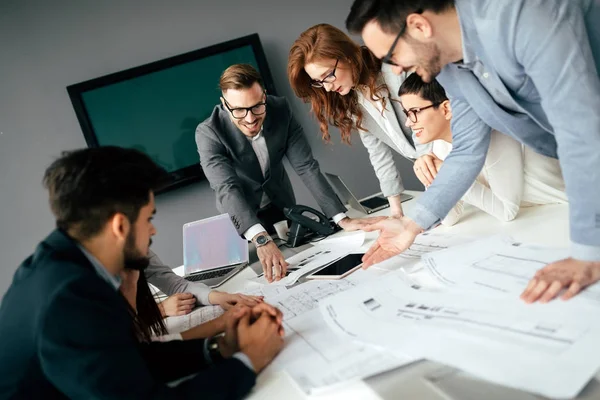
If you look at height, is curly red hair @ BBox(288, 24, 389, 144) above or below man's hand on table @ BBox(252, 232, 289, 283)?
above

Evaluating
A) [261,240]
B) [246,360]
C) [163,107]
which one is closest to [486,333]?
[246,360]

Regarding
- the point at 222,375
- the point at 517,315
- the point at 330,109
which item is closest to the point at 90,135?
the point at 330,109

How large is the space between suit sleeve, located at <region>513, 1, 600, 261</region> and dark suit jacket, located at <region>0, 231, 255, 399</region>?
0.67 metres

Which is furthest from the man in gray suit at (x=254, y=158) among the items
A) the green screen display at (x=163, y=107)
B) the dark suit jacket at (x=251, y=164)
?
the green screen display at (x=163, y=107)

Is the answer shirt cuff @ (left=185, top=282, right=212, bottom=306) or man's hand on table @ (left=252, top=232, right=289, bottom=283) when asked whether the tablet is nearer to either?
man's hand on table @ (left=252, top=232, right=289, bottom=283)

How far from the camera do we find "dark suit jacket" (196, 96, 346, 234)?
71.4 inches

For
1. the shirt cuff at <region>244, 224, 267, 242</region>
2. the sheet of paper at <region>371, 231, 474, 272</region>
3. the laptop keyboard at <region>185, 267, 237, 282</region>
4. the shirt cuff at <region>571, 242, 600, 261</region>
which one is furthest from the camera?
the shirt cuff at <region>244, 224, 267, 242</region>

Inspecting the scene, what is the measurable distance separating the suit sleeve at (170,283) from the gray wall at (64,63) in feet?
4.98

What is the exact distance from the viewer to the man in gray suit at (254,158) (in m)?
1.75

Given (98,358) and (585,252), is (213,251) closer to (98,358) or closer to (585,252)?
(98,358)

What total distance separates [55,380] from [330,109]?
4.50 feet

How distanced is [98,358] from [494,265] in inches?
29.8

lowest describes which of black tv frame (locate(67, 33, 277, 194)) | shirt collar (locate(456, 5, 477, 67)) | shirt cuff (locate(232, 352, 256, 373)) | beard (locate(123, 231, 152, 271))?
shirt cuff (locate(232, 352, 256, 373))

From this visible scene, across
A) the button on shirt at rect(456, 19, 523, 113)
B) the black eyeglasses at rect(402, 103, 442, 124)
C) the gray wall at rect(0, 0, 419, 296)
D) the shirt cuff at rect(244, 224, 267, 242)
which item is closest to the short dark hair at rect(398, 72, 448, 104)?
the black eyeglasses at rect(402, 103, 442, 124)
